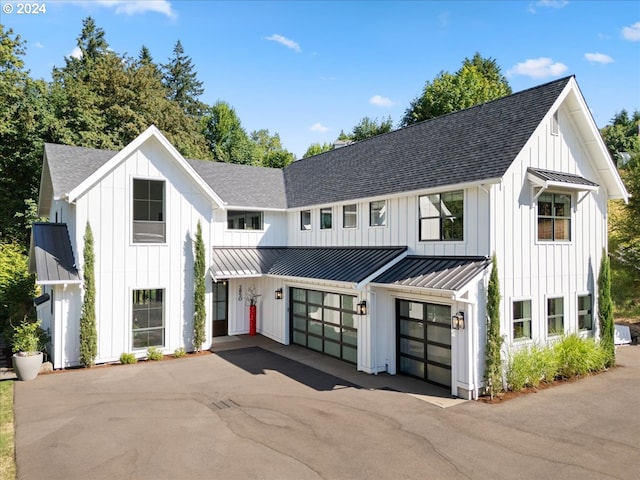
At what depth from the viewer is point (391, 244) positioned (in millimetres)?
15016

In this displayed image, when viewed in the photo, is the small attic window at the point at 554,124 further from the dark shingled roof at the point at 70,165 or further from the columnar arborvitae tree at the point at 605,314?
the dark shingled roof at the point at 70,165

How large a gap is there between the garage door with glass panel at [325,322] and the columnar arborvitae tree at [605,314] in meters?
8.31

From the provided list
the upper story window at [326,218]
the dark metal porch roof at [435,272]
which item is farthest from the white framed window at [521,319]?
the upper story window at [326,218]

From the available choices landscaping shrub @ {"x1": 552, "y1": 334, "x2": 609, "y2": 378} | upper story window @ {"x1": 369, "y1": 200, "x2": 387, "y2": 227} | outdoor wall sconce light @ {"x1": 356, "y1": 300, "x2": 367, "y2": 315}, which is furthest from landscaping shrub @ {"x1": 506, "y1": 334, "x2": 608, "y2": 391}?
upper story window @ {"x1": 369, "y1": 200, "x2": 387, "y2": 227}

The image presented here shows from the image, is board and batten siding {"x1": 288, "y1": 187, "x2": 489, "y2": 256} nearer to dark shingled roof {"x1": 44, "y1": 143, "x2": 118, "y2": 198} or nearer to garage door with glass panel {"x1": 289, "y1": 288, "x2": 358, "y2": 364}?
garage door with glass panel {"x1": 289, "y1": 288, "x2": 358, "y2": 364}

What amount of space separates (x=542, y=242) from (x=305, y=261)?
28.7 ft

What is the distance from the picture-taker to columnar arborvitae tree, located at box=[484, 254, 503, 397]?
11398 millimetres

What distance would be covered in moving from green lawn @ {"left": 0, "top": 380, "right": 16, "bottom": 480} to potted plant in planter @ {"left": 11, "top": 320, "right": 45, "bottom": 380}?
21.6 inches

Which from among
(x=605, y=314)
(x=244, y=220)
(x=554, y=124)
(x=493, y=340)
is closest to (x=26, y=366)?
(x=244, y=220)

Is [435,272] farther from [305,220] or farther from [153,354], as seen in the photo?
[153,354]

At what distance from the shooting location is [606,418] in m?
10.1

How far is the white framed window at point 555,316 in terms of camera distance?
524 inches

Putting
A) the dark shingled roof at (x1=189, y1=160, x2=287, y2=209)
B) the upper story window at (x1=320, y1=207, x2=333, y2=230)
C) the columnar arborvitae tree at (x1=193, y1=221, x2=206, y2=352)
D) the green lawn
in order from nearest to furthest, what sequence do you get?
1. the green lawn
2. the columnar arborvitae tree at (x1=193, y1=221, x2=206, y2=352)
3. the upper story window at (x1=320, y1=207, x2=333, y2=230)
4. the dark shingled roof at (x1=189, y1=160, x2=287, y2=209)

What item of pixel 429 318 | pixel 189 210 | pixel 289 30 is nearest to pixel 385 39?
pixel 289 30
